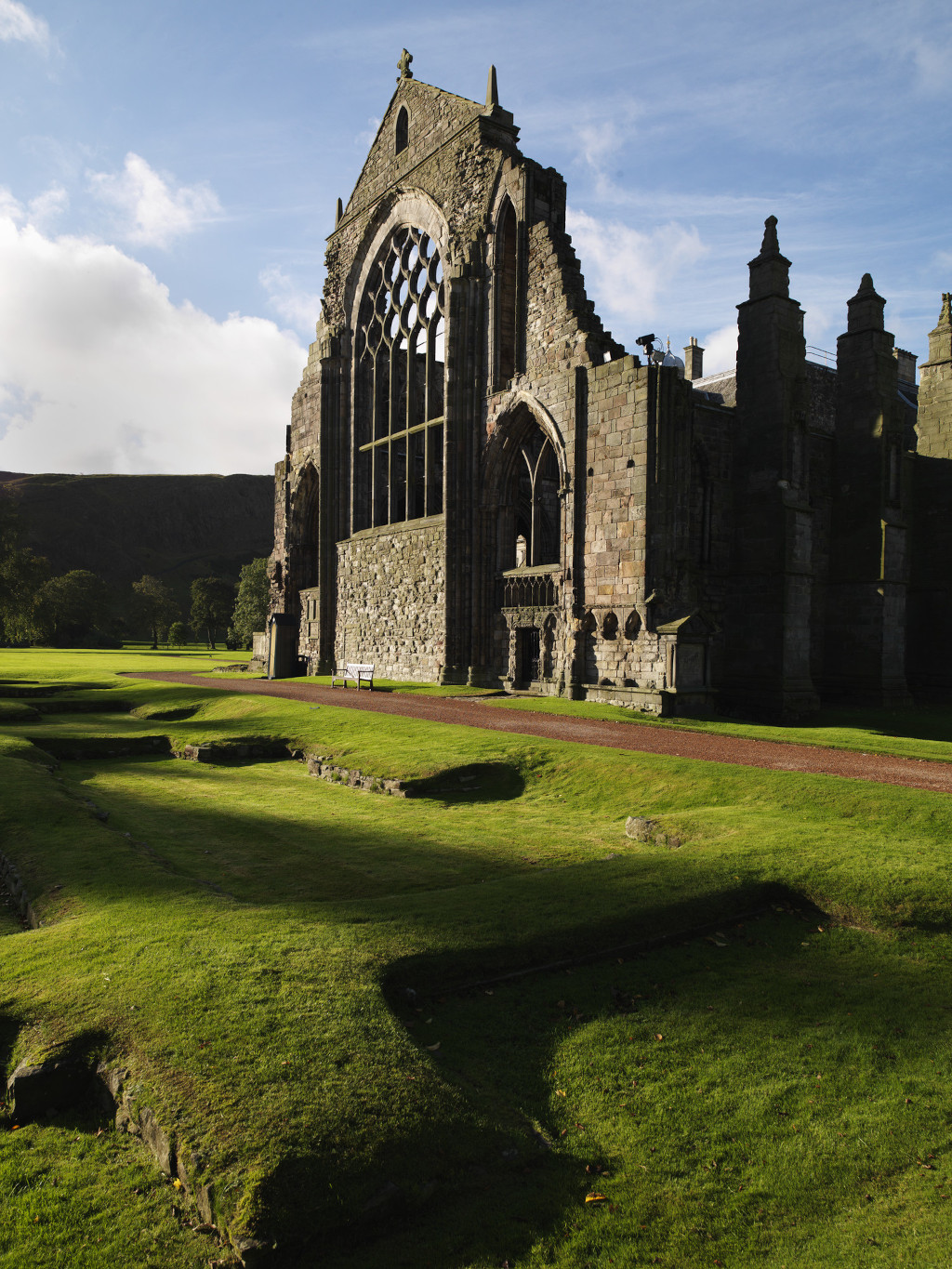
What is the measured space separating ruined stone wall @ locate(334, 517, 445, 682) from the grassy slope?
1731cm

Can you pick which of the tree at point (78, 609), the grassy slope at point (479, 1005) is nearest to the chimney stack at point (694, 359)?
the grassy slope at point (479, 1005)

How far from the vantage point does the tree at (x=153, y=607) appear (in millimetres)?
94562

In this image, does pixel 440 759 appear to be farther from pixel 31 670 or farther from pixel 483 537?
pixel 31 670

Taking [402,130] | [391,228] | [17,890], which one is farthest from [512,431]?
[17,890]

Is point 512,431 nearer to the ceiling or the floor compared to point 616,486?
nearer to the ceiling

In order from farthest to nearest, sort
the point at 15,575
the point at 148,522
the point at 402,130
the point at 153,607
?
the point at 148,522 < the point at 153,607 < the point at 15,575 < the point at 402,130

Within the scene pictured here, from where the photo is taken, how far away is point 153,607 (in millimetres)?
95125

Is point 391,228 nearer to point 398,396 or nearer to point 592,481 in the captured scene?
point 398,396

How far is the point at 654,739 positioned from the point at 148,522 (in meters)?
173

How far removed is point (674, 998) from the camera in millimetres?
5305

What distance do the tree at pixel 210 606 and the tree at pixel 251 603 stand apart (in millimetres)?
17851

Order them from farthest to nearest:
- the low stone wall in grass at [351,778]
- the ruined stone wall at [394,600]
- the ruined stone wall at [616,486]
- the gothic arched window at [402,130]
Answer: the gothic arched window at [402,130]
the ruined stone wall at [394,600]
the ruined stone wall at [616,486]
the low stone wall in grass at [351,778]

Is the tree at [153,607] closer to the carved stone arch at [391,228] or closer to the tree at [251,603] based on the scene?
the tree at [251,603]

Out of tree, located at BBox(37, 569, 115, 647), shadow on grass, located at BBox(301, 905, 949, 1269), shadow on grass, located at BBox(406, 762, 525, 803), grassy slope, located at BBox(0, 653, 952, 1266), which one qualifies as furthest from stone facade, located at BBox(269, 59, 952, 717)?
tree, located at BBox(37, 569, 115, 647)
